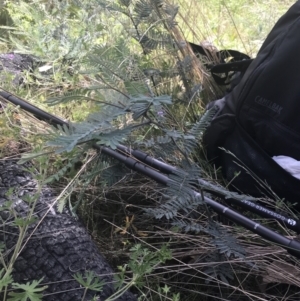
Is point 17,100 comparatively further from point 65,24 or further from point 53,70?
point 65,24

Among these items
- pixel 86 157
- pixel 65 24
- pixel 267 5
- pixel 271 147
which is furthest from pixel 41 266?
pixel 267 5

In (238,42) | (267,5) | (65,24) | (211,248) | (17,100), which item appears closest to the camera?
(211,248)

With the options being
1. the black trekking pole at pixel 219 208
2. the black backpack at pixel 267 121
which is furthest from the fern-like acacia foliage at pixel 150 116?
the black backpack at pixel 267 121

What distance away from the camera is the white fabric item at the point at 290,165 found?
120cm

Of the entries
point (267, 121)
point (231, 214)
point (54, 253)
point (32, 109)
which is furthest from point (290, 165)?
point (32, 109)

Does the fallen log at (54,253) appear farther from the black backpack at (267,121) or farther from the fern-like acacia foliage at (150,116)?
the black backpack at (267,121)

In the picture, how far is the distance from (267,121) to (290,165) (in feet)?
0.41

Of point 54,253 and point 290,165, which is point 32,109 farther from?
point 290,165

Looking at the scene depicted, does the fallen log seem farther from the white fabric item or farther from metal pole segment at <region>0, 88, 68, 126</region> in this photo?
the white fabric item

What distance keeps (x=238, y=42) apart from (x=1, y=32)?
1.12 metres

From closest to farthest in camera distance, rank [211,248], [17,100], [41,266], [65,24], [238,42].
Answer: [41,266], [211,248], [17,100], [65,24], [238,42]

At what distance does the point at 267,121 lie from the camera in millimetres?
1228

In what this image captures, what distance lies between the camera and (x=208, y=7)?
2.38m

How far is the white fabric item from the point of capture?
1202 mm
